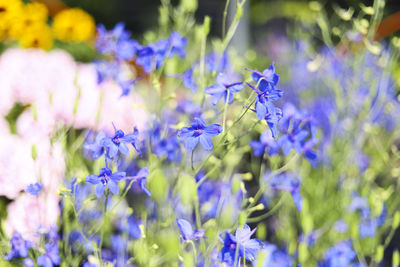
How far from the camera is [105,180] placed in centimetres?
80

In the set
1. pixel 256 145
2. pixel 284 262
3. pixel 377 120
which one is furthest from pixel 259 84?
pixel 377 120

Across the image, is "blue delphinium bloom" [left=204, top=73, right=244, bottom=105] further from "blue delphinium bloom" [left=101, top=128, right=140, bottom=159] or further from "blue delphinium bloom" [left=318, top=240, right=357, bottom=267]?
"blue delphinium bloom" [left=318, top=240, right=357, bottom=267]

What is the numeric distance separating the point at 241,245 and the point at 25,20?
1490 mm

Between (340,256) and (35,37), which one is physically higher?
(35,37)

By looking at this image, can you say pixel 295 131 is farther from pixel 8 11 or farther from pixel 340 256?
pixel 8 11

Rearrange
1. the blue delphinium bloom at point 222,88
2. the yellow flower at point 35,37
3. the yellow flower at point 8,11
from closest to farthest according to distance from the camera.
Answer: the blue delphinium bloom at point 222,88
the yellow flower at point 8,11
the yellow flower at point 35,37

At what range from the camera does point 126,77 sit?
1372 millimetres

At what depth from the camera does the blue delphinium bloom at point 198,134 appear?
77 centimetres

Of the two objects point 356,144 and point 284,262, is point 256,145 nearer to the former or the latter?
point 284,262

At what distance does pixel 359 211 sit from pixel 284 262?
522 mm

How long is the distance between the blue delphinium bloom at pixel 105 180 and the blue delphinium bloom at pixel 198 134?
11 cm

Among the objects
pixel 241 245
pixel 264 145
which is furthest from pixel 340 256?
pixel 241 245

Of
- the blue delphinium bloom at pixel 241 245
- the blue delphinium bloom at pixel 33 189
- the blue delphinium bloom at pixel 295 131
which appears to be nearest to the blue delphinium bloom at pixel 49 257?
the blue delphinium bloom at pixel 33 189

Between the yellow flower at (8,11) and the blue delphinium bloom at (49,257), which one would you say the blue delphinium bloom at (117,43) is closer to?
the blue delphinium bloom at (49,257)
